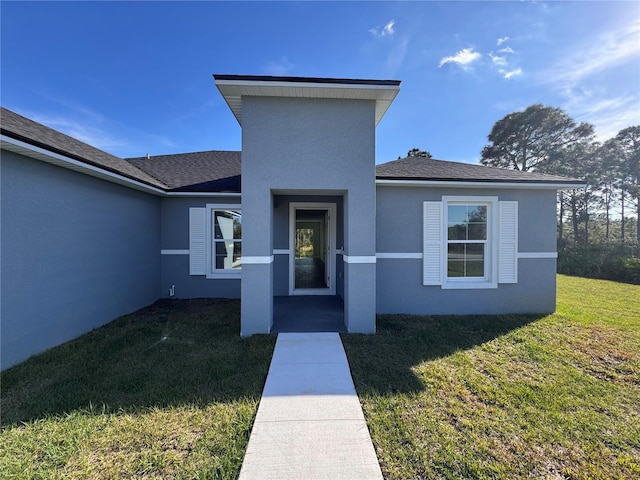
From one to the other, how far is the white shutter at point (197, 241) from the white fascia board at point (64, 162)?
1.38 meters

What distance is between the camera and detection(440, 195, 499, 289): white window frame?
6.09 meters

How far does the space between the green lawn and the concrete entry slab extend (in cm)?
63

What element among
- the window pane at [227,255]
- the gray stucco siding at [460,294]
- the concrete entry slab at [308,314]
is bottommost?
the concrete entry slab at [308,314]

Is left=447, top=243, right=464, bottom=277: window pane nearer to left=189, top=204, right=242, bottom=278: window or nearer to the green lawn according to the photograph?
the green lawn

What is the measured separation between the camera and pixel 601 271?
13.1 metres

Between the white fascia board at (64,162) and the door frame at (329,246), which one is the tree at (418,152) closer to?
the door frame at (329,246)

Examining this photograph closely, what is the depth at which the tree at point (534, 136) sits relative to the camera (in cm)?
1956

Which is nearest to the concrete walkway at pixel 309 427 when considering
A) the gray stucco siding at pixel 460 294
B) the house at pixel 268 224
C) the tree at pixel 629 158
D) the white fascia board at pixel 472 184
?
the house at pixel 268 224

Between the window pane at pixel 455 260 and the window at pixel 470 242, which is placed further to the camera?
the window pane at pixel 455 260

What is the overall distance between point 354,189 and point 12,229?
5.47 m

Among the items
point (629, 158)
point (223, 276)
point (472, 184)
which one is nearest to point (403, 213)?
point (472, 184)

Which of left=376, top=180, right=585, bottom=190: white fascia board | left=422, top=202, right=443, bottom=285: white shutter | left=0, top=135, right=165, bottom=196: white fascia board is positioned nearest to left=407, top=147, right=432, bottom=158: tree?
left=376, top=180, right=585, bottom=190: white fascia board

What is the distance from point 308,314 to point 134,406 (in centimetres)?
364

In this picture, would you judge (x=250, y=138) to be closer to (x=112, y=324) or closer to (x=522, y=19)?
(x=112, y=324)
